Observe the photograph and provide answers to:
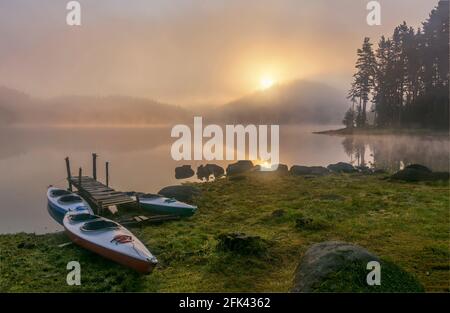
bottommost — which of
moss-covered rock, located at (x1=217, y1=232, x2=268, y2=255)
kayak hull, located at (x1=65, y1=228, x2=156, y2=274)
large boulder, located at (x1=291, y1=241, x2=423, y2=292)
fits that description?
kayak hull, located at (x1=65, y1=228, x2=156, y2=274)

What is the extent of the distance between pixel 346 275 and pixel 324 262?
2.23ft

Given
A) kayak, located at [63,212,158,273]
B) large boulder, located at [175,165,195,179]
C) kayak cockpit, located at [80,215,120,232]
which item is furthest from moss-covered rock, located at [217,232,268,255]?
large boulder, located at [175,165,195,179]

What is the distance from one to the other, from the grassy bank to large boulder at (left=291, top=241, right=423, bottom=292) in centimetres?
137

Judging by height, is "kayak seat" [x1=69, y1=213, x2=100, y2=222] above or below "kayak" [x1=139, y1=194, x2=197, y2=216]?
above

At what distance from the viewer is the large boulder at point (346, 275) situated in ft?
28.5

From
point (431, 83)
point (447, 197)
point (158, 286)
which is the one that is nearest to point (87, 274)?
point (158, 286)

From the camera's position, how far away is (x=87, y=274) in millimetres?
12523

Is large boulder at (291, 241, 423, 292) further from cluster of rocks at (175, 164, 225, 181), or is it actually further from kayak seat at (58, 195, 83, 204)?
cluster of rocks at (175, 164, 225, 181)

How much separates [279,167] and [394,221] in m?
22.5

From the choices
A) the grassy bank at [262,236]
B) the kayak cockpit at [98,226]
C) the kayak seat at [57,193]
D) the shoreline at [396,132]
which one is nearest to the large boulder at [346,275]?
the grassy bank at [262,236]

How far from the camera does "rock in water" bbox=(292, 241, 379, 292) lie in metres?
9.08

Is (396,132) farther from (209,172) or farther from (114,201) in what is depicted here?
(114,201)
